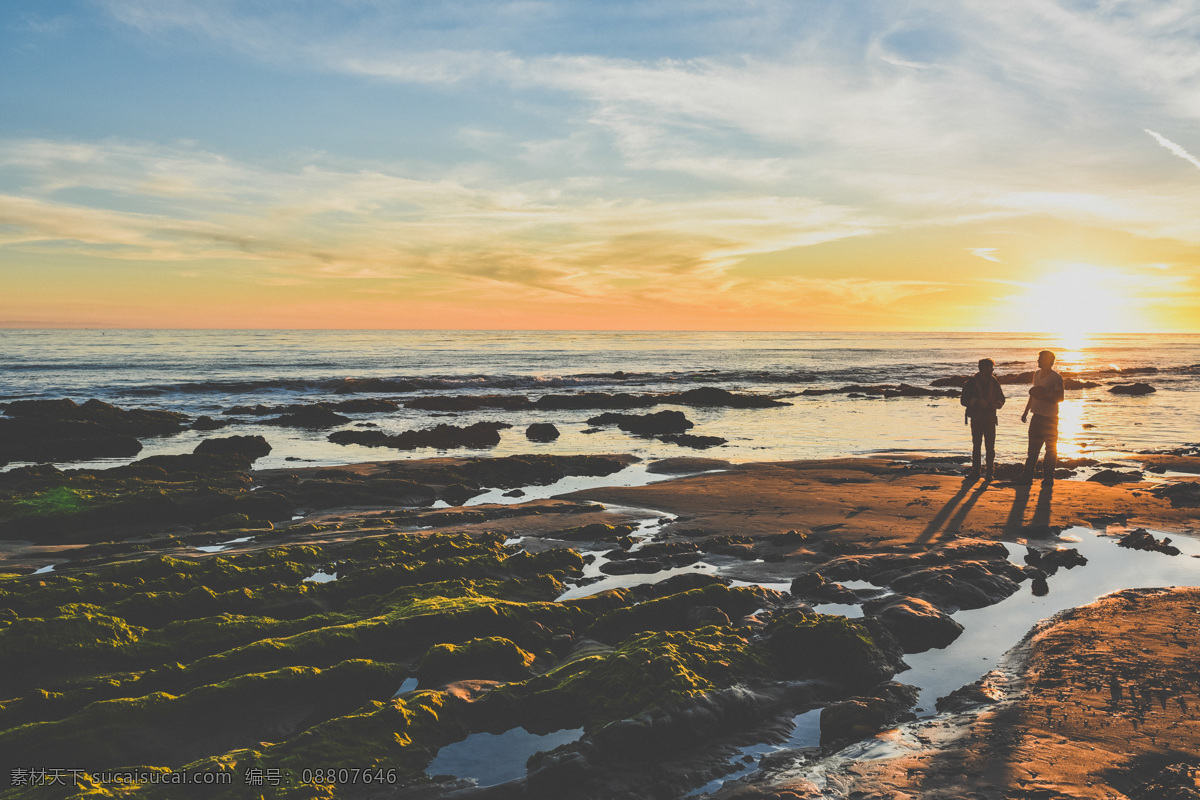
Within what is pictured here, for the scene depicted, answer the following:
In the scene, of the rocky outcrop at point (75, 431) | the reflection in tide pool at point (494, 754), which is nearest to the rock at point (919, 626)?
the reflection in tide pool at point (494, 754)

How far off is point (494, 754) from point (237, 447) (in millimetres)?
15698

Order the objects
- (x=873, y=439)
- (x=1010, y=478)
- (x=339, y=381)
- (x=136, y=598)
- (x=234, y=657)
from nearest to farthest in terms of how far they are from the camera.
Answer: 1. (x=234, y=657)
2. (x=136, y=598)
3. (x=1010, y=478)
4. (x=873, y=439)
5. (x=339, y=381)

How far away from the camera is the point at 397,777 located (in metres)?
3.92

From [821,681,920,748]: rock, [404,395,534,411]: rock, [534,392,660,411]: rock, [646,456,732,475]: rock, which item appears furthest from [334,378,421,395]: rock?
[821,681,920,748]: rock

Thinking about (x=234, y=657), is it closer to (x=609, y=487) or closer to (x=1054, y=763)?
(x=1054, y=763)

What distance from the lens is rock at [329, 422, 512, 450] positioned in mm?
19625

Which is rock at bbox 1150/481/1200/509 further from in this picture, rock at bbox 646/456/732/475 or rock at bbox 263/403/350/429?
rock at bbox 263/403/350/429

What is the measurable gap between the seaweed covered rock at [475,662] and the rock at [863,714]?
7.26ft

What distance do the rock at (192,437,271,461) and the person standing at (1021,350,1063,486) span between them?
56.0ft

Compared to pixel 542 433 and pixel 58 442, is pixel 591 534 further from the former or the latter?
pixel 58 442

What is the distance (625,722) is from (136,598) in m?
4.97

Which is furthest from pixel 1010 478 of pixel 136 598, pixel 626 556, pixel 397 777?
pixel 136 598

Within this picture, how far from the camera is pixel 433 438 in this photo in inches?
786

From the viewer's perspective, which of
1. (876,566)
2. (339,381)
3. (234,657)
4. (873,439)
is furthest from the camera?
(339,381)
